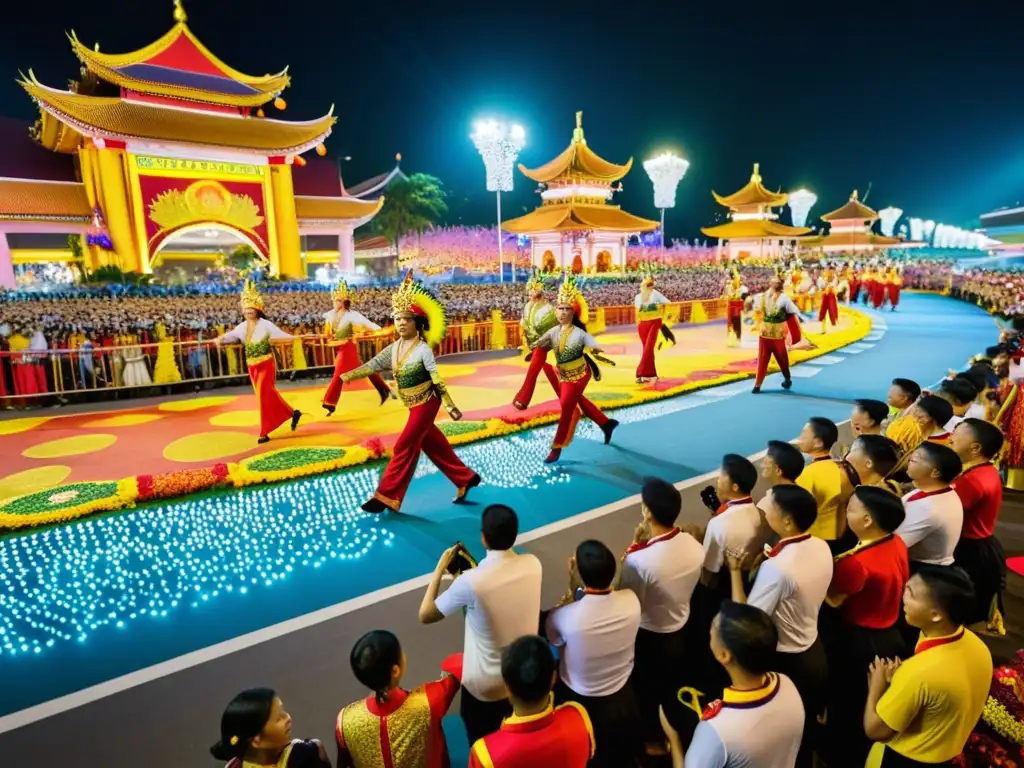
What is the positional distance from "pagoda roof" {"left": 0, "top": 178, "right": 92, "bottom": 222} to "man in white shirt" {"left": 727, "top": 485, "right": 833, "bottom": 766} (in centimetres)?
2265

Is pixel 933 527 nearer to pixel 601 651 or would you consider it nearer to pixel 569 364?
pixel 601 651

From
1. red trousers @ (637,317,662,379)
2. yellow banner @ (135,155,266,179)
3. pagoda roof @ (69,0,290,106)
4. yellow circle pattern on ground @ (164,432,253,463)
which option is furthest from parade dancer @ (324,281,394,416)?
pagoda roof @ (69,0,290,106)

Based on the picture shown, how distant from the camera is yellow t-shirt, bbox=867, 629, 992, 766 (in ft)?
6.13

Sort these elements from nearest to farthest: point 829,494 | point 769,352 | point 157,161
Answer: point 829,494 < point 769,352 < point 157,161

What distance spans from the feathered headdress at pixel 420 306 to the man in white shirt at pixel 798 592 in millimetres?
3279

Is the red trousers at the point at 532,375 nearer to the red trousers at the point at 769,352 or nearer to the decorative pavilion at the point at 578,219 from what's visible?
the red trousers at the point at 769,352

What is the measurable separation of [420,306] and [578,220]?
64.4ft

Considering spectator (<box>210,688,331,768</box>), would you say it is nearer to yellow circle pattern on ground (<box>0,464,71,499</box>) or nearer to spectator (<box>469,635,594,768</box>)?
spectator (<box>469,635,594,768</box>)

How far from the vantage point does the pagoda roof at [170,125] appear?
16.2m

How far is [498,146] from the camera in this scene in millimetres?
20188

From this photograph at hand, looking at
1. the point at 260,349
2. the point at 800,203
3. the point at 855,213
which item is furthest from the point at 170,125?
the point at 800,203

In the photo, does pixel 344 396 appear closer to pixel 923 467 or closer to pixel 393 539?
pixel 393 539

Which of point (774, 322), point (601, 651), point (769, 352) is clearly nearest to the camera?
point (601, 651)

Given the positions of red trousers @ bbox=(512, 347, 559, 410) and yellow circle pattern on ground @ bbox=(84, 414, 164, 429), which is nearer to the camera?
red trousers @ bbox=(512, 347, 559, 410)
